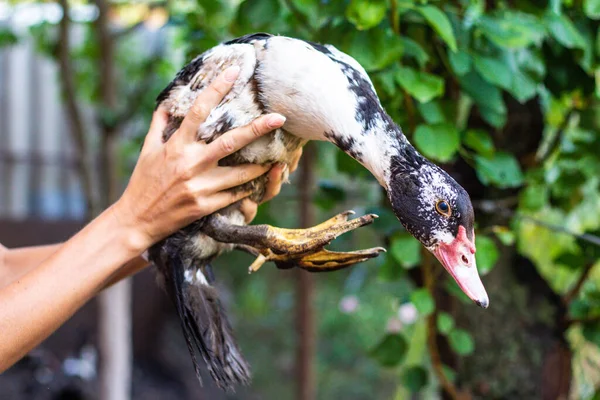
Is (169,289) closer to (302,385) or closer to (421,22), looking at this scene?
(421,22)

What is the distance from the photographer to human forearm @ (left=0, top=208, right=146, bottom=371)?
1072 mm

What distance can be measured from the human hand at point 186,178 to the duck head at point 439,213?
0.22 m

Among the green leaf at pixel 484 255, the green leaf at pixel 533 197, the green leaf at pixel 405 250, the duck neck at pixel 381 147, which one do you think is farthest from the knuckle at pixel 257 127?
the green leaf at pixel 533 197

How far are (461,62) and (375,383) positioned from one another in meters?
2.97

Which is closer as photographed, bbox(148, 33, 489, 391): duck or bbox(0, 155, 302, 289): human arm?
bbox(148, 33, 489, 391): duck

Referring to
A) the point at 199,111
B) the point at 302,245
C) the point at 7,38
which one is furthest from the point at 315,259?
the point at 7,38

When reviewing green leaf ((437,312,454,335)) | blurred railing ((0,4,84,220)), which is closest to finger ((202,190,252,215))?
green leaf ((437,312,454,335))

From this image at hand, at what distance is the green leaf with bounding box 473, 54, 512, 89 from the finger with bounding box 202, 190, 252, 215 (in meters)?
0.57

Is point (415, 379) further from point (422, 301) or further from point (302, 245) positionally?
point (302, 245)

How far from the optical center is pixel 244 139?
1.10 m

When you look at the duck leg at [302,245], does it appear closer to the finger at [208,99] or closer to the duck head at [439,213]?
the duck head at [439,213]

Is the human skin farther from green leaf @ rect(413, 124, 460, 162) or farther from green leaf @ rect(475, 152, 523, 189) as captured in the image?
green leaf @ rect(475, 152, 523, 189)

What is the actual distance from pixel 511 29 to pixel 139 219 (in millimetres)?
823

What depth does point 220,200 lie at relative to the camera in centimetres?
117
